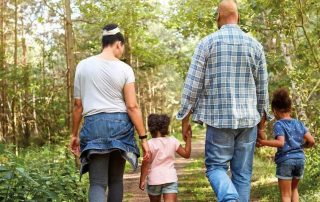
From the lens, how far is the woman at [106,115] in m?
4.76

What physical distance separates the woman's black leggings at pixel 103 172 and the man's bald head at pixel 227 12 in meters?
1.77

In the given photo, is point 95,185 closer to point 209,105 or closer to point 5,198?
point 5,198

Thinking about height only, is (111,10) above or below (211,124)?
above

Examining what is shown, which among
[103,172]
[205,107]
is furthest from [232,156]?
[103,172]

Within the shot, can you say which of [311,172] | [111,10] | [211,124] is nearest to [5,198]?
[211,124]

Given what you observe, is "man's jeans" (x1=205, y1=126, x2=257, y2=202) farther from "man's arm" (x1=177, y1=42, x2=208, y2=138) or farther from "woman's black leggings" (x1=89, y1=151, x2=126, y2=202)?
"woman's black leggings" (x1=89, y1=151, x2=126, y2=202)

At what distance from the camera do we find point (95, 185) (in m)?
4.83

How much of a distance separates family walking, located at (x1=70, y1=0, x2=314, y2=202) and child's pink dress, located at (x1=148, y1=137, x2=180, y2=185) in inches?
20.3

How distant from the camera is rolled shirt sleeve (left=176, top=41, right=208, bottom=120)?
470cm

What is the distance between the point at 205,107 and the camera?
187 inches

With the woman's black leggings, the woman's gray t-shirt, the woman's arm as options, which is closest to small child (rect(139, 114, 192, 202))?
the woman's black leggings

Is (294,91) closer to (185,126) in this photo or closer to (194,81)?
(185,126)

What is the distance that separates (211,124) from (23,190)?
6.95 ft

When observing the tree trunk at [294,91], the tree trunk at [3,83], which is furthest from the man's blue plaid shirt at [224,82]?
the tree trunk at [3,83]
